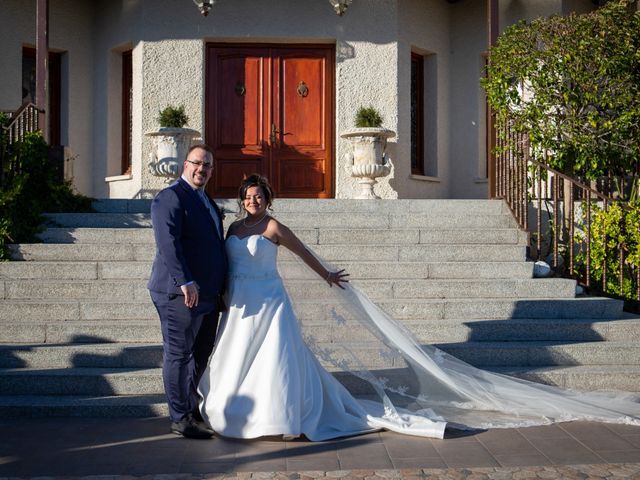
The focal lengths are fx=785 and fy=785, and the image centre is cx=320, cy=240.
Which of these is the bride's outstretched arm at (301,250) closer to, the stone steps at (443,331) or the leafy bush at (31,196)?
the stone steps at (443,331)

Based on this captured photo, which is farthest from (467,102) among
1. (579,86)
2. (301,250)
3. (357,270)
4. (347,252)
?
(301,250)

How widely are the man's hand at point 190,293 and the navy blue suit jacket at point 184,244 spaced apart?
3cm

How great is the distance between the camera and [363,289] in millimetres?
7465

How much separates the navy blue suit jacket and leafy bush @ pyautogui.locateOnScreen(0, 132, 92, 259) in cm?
379

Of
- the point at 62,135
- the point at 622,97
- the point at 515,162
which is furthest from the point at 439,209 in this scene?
the point at 62,135

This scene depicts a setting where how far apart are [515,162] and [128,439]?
20.6 feet

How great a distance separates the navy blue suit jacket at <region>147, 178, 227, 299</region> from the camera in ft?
15.9

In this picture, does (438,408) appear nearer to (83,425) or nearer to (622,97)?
(83,425)

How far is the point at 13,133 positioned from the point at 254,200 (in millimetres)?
5096

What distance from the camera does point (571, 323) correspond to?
7000mm

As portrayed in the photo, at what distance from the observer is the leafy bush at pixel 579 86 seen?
359 inches

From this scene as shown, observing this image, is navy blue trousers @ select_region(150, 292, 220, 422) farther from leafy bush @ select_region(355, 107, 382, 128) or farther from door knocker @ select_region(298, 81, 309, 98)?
door knocker @ select_region(298, 81, 309, 98)

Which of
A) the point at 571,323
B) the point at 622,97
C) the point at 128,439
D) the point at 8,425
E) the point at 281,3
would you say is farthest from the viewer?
the point at 281,3

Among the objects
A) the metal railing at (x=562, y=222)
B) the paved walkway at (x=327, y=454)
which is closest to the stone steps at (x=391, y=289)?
the metal railing at (x=562, y=222)
